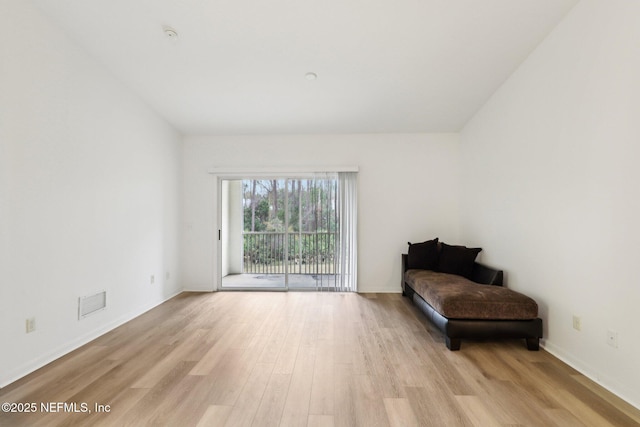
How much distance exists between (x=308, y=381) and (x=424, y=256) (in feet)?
8.84

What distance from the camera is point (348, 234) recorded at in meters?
4.74

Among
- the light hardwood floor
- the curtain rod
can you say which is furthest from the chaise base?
the curtain rod

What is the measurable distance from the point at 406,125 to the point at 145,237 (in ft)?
13.4

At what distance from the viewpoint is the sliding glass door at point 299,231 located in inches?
187

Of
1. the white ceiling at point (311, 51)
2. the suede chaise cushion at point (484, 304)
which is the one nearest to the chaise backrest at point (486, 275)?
the suede chaise cushion at point (484, 304)

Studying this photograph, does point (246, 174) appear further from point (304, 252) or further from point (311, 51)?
point (311, 51)

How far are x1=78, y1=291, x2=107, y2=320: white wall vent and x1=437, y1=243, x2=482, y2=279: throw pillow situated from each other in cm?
409

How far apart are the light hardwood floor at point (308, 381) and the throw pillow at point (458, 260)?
3.26ft

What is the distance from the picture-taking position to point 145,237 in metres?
3.83

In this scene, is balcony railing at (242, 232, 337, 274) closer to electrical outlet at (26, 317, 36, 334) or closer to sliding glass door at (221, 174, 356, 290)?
sliding glass door at (221, 174, 356, 290)

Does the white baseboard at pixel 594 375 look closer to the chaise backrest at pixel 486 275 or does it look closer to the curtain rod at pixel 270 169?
the chaise backrest at pixel 486 275

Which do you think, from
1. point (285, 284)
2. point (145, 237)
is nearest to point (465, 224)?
point (285, 284)

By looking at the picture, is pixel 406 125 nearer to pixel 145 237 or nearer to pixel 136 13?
pixel 136 13

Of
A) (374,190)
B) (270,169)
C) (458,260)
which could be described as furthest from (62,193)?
(458,260)
